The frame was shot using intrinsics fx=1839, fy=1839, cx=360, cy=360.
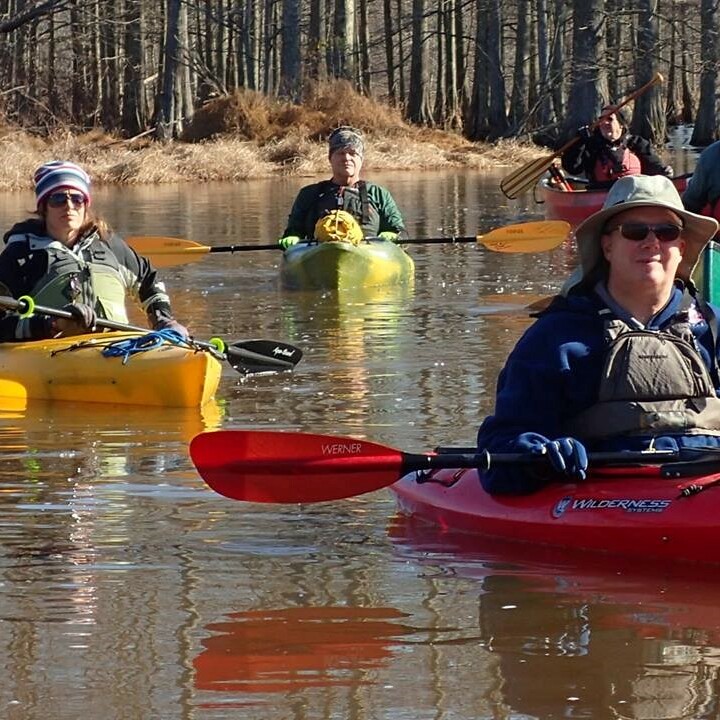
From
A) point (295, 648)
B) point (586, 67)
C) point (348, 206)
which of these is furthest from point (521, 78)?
point (295, 648)

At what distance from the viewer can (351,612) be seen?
15.8 ft

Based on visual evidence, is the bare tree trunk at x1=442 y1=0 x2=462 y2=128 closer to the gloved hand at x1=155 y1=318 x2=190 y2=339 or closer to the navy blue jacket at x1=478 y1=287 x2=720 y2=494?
the gloved hand at x1=155 y1=318 x2=190 y2=339

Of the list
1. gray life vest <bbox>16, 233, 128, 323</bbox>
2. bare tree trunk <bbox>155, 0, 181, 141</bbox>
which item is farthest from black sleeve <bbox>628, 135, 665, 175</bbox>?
bare tree trunk <bbox>155, 0, 181, 141</bbox>

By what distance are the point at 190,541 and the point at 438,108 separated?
3722 centimetres

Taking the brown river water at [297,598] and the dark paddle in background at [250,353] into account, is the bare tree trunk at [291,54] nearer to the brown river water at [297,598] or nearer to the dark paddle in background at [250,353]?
the dark paddle in background at [250,353]

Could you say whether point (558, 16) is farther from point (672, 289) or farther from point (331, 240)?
point (672, 289)

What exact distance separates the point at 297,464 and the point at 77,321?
340 cm

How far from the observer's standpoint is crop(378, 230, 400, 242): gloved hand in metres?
13.1

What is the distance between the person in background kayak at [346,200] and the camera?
12.6 m

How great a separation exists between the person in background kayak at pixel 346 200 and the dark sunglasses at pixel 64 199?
4.12 m

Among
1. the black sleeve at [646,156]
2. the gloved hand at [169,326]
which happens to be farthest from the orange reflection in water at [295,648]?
the black sleeve at [646,156]

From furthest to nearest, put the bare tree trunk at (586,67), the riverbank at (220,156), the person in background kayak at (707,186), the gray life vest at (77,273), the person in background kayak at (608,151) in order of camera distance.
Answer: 1. the bare tree trunk at (586,67)
2. the riverbank at (220,156)
3. the person in background kayak at (608,151)
4. the person in background kayak at (707,186)
5. the gray life vest at (77,273)

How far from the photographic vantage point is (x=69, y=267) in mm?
8633

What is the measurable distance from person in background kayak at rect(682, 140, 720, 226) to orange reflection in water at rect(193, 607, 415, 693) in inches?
184
